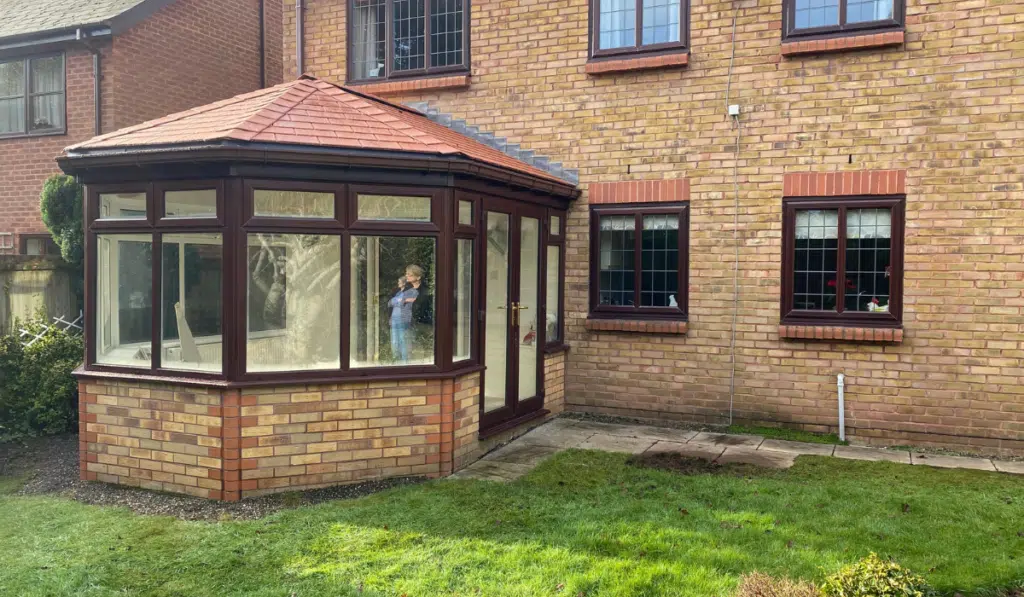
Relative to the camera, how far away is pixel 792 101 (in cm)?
813

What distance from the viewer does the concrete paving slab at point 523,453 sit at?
715 cm

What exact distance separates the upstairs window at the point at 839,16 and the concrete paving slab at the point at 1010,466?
14.3 ft

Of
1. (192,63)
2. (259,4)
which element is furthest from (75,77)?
(259,4)

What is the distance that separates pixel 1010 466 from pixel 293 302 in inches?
262

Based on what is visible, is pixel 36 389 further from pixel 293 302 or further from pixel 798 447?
pixel 798 447

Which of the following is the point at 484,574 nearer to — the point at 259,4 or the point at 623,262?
the point at 623,262

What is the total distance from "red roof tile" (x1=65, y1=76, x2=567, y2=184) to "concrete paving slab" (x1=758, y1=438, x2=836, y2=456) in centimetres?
376

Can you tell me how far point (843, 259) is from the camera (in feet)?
26.0

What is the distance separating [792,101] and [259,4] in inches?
453

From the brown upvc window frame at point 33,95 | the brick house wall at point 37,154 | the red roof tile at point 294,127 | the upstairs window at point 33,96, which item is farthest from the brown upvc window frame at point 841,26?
the upstairs window at point 33,96

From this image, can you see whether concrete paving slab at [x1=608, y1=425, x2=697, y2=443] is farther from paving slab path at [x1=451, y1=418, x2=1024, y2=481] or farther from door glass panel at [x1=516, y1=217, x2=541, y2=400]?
door glass panel at [x1=516, y1=217, x2=541, y2=400]

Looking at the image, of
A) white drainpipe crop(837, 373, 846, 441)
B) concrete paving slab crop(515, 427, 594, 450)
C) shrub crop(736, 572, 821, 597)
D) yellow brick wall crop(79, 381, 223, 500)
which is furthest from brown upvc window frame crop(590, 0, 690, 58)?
shrub crop(736, 572, 821, 597)

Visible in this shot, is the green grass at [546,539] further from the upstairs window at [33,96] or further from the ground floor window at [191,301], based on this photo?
the upstairs window at [33,96]

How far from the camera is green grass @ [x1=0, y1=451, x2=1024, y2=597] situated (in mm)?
4406
